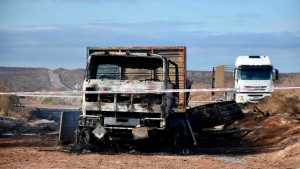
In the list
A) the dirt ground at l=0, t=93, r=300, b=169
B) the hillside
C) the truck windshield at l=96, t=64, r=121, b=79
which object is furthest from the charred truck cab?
the hillside

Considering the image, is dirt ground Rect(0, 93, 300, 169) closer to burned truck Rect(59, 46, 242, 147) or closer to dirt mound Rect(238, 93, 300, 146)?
dirt mound Rect(238, 93, 300, 146)

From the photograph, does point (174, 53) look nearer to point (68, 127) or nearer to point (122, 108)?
point (68, 127)

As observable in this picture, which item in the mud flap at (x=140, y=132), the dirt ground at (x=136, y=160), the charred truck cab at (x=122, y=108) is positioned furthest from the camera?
the charred truck cab at (x=122, y=108)

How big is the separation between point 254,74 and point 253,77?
0.19 meters

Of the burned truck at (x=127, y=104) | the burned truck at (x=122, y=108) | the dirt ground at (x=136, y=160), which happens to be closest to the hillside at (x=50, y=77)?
the burned truck at (x=127, y=104)

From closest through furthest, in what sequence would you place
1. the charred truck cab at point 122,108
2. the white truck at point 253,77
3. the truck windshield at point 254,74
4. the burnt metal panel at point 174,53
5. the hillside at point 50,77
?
→ the charred truck cab at point 122,108 → the burnt metal panel at point 174,53 → the white truck at point 253,77 → the truck windshield at point 254,74 → the hillside at point 50,77

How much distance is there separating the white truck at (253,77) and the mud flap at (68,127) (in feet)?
56.1

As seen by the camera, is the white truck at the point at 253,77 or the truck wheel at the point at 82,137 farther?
the white truck at the point at 253,77

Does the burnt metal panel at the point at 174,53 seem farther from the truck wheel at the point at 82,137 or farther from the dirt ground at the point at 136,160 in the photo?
the truck wheel at the point at 82,137

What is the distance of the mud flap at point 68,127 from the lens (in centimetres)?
2245

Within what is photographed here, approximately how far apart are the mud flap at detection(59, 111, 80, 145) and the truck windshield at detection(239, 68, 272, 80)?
17.9 m

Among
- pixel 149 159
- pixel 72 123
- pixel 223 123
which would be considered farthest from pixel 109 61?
pixel 223 123

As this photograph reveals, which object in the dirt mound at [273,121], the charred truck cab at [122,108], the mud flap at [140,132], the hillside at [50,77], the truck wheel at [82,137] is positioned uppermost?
the charred truck cab at [122,108]

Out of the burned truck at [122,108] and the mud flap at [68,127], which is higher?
the burned truck at [122,108]
